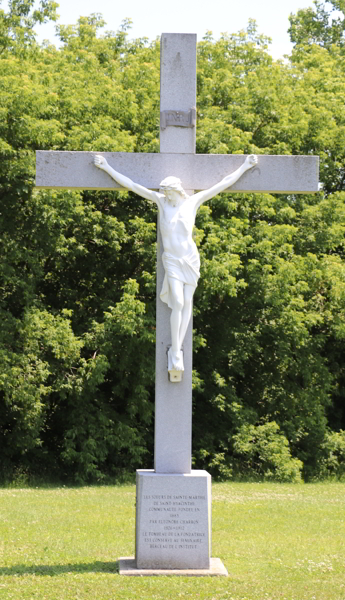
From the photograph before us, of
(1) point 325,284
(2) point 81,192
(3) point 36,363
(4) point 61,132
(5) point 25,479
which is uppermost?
(4) point 61,132

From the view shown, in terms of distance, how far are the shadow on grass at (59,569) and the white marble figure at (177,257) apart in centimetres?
182

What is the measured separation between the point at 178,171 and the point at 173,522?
3.11 metres

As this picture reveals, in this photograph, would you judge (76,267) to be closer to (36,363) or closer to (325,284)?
(36,363)

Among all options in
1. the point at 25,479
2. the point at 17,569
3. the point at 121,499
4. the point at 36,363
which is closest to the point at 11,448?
the point at 25,479

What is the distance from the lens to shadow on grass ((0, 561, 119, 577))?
7426 mm

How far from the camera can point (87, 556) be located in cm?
834

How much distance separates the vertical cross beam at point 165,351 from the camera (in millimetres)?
7598

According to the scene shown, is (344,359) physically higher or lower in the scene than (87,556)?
higher

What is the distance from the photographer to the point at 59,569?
299 inches

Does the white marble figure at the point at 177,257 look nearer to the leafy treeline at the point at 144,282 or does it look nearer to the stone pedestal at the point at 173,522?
the stone pedestal at the point at 173,522

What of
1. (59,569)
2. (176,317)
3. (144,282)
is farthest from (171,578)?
(144,282)

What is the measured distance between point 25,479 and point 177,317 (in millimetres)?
9359

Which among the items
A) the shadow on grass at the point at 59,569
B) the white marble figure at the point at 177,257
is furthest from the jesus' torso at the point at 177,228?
the shadow on grass at the point at 59,569

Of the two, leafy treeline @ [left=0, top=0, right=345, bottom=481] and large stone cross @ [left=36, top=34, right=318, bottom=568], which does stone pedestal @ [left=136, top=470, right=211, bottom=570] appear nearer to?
large stone cross @ [left=36, top=34, right=318, bottom=568]
